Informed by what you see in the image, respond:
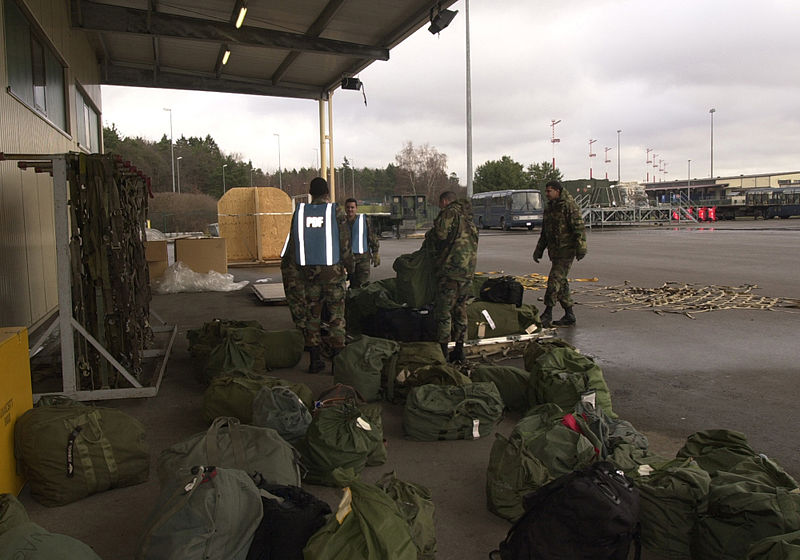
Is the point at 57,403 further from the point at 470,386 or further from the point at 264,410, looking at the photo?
the point at 470,386

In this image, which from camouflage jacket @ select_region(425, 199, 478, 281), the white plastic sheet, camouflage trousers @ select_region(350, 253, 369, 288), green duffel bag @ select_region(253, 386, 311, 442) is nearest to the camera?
green duffel bag @ select_region(253, 386, 311, 442)

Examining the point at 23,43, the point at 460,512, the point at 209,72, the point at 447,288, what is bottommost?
the point at 460,512

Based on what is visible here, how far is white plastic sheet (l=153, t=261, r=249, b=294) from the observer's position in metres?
12.3

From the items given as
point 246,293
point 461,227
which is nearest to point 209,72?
point 246,293

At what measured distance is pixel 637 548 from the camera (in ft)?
8.74

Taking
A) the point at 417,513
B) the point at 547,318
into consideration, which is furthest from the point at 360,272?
the point at 417,513

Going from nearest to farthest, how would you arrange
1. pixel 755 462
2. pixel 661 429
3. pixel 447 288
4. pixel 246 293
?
pixel 755 462 < pixel 661 429 < pixel 447 288 < pixel 246 293

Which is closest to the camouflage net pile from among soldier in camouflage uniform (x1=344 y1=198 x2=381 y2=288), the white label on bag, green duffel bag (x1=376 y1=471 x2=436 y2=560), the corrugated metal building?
the white label on bag

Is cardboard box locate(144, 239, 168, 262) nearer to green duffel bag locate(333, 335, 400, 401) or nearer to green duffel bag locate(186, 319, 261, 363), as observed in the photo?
green duffel bag locate(186, 319, 261, 363)

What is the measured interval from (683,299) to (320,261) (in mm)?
6989

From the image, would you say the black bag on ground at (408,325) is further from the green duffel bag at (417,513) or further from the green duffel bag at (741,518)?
the green duffel bag at (741,518)

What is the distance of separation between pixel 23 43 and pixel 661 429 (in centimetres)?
838

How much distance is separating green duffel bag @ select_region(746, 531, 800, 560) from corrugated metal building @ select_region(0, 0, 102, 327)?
644 cm

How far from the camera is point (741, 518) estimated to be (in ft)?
8.64
